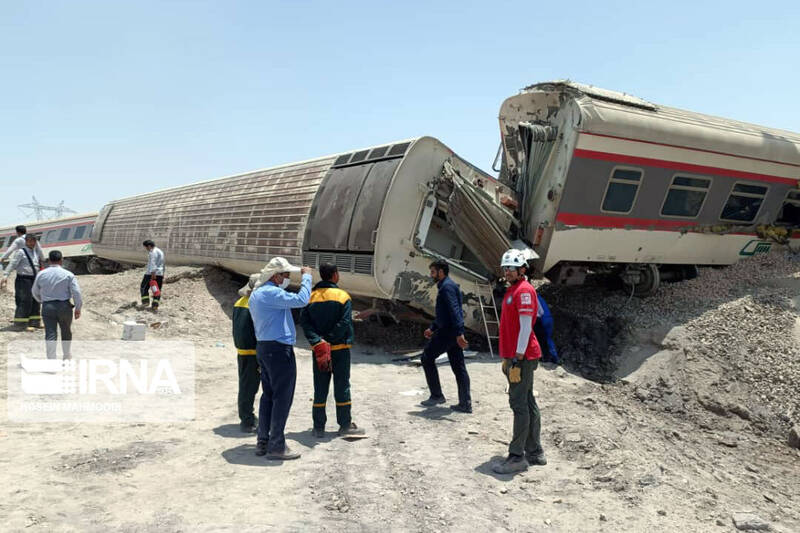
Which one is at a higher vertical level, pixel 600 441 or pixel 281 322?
pixel 281 322

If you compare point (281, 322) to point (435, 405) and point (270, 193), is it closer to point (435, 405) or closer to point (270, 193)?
point (435, 405)

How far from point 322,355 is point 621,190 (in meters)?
6.96

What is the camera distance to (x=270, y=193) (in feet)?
40.3

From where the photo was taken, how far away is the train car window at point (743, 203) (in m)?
11.1

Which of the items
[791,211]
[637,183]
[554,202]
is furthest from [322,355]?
[791,211]

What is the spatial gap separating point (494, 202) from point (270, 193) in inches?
198

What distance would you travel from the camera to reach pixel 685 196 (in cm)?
1061

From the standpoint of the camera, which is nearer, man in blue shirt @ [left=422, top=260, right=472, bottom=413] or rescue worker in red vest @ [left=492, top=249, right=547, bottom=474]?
rescue worker in red vest @ [left=492, top=249, right=547, bottom=474]

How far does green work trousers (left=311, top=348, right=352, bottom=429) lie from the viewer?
550 cm

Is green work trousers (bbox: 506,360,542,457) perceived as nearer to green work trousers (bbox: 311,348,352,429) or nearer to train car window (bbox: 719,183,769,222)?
green work trousers (bbox: 311,348,352,429)

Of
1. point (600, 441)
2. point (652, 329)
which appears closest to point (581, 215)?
point (652, 329)

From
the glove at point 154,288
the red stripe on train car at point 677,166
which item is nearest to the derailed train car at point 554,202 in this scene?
the red stripe on train car at point 677,166

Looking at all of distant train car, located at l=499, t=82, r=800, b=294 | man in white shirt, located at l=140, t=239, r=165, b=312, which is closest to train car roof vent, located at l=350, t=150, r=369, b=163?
distant train car, located at l=499, t=82, r=800, b=294

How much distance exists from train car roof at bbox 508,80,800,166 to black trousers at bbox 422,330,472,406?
15.8ft
